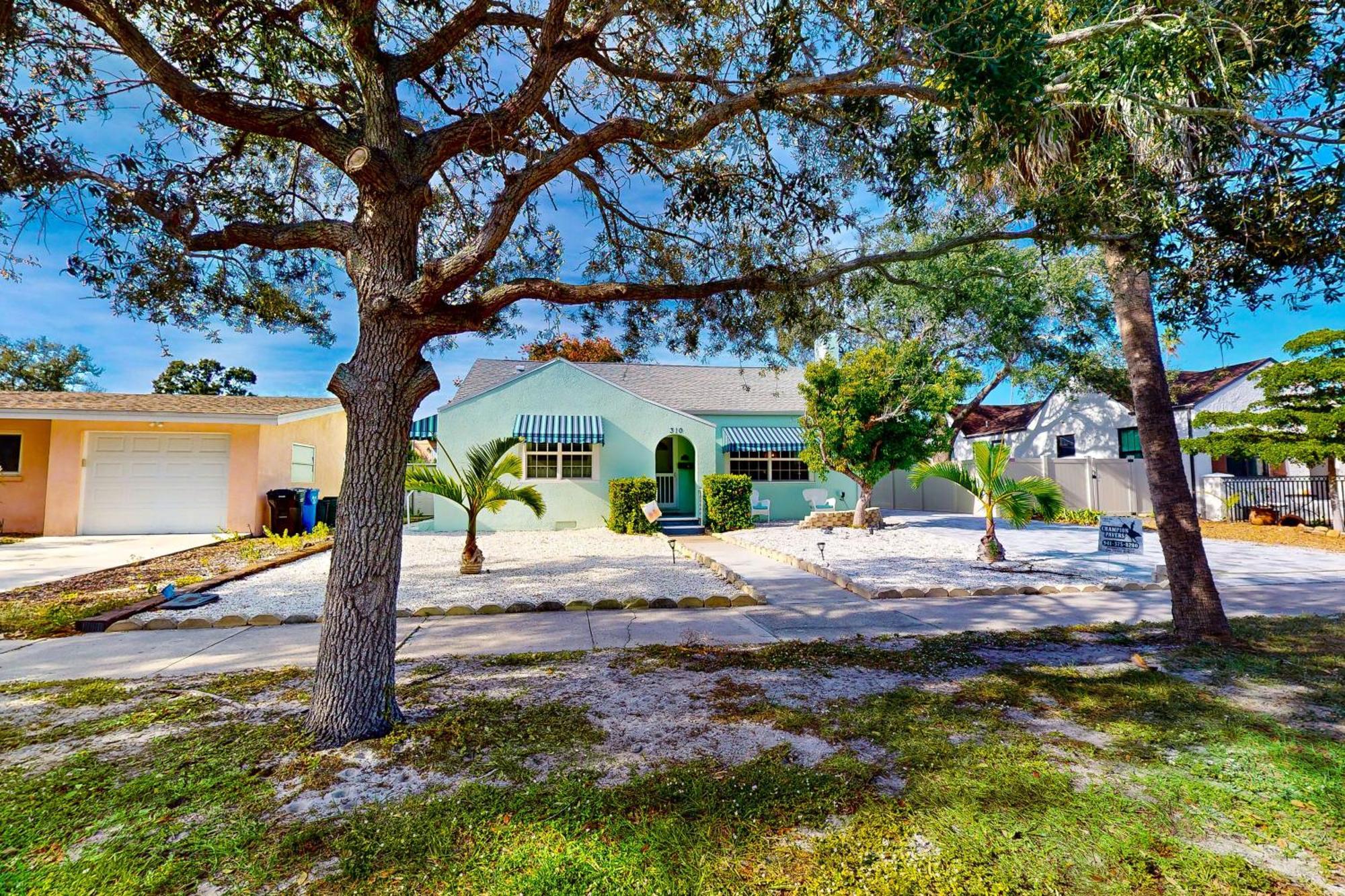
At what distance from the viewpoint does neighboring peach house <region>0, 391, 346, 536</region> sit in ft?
48.3

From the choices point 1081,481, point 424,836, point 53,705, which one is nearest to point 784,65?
point 424,836

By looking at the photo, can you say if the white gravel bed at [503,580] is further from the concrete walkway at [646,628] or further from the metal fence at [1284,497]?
the metal fence at [1284,497]

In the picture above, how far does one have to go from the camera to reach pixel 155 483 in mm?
15297

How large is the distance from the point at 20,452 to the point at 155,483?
348cm

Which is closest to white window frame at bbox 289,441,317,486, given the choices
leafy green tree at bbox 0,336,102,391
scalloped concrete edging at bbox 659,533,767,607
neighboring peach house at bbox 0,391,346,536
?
neighboring peach house at bbox 0,391,346,536

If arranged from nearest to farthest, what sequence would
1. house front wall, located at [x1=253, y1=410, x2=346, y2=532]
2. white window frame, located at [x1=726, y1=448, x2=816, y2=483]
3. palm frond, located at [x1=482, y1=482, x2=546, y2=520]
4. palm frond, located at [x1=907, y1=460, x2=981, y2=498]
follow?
1. palm frond, located at [x1=482, y1=482, x2=546, y2=520]
2. palm frond, located at [x1=907, y1=460, x2=981, y2=498]
3. house front wall, located at [x1=253, y1=410, x2=346, y2=532]
4. white window frame, located at [x1=726, y1=448, x2=816, y2=483]

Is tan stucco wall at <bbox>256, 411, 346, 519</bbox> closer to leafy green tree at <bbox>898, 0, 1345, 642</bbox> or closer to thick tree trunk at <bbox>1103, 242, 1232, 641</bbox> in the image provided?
leafy green tree at <bbox>898, 0, 1345, 642</bbox>

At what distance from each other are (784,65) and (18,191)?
6.15m

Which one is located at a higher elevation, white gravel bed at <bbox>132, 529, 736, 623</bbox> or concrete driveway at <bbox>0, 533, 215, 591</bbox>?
concrete driveway at <bbox>0, 533, 215, 591</bbox>

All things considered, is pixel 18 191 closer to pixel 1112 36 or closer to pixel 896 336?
pixel 1112 36

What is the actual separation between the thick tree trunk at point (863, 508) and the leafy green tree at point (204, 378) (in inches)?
1469

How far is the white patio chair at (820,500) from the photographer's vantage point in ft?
60.1

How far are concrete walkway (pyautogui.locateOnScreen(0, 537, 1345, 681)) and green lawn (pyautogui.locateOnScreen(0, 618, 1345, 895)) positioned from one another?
71 cm

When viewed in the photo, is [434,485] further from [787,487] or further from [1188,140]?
[787,487]
